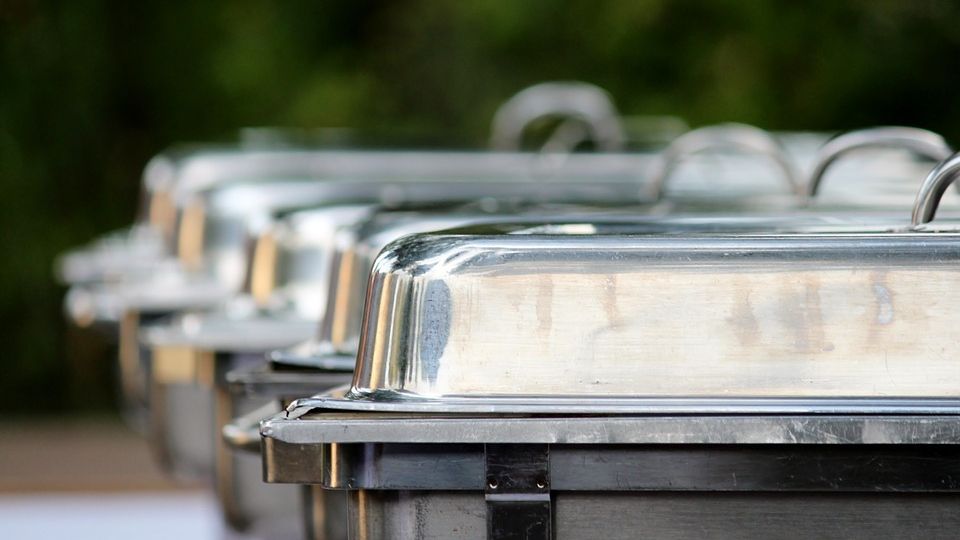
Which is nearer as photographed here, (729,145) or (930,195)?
(930,195)

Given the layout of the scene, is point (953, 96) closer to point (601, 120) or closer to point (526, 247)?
point (601, 120)

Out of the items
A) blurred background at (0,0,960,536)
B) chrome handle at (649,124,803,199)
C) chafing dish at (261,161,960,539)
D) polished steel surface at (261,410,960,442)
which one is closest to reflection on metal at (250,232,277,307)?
chrome handle at (649,124,803,199)

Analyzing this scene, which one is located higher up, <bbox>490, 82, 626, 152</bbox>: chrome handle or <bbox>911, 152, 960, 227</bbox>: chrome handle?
<bbox>490, 82, 626, 152</bbox>: chrome handle

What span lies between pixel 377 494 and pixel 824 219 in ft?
1.97

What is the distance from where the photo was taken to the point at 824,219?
1769 mm

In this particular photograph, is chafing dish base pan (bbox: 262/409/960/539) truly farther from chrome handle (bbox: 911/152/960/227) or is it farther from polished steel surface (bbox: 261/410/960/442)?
chrome handle (bbox: 911/152/960/227)

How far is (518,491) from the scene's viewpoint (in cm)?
144

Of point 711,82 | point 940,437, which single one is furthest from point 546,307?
point 711,82

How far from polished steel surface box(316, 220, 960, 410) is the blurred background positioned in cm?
738

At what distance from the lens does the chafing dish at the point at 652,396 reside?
4.63 feet

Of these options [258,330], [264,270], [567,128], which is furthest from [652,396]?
[567,128]

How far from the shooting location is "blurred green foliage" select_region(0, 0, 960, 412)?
884 cm

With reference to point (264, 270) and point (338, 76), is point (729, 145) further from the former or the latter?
point (338, 76)

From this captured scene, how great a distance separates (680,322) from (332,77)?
8223 mm
